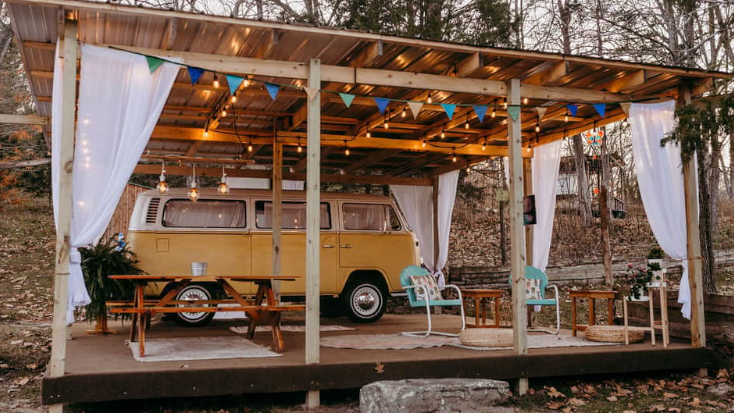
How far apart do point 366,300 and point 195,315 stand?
2462mm

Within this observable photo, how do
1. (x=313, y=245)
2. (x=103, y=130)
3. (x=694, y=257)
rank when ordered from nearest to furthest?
(x=103, y=130) → (x=313, y=245) → (x=694, y=257)

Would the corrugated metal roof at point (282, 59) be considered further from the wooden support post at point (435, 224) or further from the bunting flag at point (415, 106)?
the wooden support post at point (435, 224)

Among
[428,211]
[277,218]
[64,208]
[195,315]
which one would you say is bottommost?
[195,315]

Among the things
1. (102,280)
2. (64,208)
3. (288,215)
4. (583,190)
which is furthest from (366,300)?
(583,190)

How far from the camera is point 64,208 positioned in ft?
16.2

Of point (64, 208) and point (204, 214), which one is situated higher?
point (204, 214)

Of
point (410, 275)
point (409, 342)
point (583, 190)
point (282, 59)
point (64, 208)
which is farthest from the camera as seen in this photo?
point (583, 190)

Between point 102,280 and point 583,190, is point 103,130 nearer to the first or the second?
point 102,280

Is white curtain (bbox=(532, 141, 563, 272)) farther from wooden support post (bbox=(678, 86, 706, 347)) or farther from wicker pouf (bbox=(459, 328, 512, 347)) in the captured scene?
wicker pouf (bbox=(459, 328, 512, 347))

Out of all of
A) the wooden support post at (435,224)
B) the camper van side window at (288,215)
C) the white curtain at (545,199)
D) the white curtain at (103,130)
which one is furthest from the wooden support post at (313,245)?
the wooden support post at (435,224)

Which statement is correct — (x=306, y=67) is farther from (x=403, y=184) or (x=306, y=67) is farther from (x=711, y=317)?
→ (x=403, y=184)

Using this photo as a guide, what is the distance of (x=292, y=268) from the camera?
9.43 metres

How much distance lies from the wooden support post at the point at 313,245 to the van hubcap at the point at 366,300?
4175 mm

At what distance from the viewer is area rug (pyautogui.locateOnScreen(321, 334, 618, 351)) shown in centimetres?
667
